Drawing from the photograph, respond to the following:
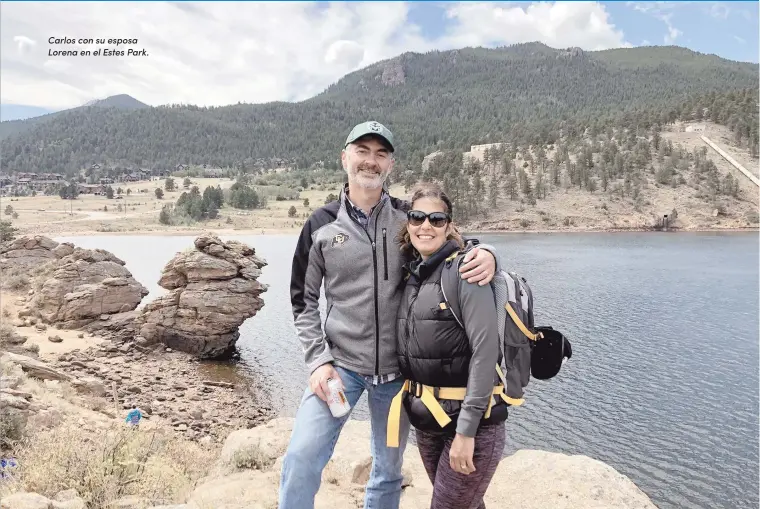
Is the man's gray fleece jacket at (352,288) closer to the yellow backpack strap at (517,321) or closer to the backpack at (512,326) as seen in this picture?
the backpack at (512,326)

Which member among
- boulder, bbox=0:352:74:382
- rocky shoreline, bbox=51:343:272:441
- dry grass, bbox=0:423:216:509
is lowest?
rocky shoreline, bbox=51:343:272:441

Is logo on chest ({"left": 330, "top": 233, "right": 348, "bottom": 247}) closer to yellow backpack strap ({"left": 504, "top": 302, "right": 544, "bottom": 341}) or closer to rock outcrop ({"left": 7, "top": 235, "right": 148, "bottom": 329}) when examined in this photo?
yellow backpack strap ({"left": 504, "top": 302, "right": 544, "bottom": 341})

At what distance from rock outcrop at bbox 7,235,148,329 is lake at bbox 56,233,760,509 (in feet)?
17.4

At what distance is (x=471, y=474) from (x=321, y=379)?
3.60 ft

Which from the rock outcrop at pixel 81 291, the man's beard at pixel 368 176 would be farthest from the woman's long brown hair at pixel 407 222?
the rock outcrop at pixel 81 291

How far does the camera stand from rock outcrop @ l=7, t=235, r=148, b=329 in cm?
2069

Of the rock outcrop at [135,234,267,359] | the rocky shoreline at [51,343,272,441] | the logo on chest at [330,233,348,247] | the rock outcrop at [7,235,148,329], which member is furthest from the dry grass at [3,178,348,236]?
the logo on chest at [330,233,348,247]

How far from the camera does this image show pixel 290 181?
12131cm

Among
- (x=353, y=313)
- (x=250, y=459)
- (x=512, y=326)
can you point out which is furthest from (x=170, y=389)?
(x=512, y=326)

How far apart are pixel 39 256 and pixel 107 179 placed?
13021 cm

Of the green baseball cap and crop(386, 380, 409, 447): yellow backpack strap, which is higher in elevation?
the green baseball cap

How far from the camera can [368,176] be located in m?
3.63

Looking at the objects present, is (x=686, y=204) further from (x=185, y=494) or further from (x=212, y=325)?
(x=185, y=494)

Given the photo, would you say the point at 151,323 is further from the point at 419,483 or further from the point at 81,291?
the point at 419,483
